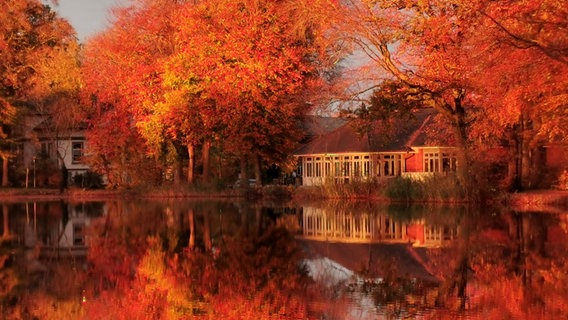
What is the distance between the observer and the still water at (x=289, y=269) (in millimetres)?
11781

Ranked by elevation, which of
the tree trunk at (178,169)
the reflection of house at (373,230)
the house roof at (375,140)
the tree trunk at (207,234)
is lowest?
the reflection of house at (373,230)

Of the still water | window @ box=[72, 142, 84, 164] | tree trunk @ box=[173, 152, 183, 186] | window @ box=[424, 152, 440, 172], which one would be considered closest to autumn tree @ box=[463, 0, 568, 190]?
the still water

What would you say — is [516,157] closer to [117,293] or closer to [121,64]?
[121,64]

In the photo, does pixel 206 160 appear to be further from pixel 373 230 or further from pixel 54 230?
pixel 373 230

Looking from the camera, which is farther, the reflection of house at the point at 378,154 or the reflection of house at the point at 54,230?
the reflection of house at the point at 378,154

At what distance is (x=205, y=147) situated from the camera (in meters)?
55.2

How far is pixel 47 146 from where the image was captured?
69.6 metres

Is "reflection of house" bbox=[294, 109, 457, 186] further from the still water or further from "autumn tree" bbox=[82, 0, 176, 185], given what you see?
the still water

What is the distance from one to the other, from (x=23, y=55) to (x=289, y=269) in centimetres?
5431

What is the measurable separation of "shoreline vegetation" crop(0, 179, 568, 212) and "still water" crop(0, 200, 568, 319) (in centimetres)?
966

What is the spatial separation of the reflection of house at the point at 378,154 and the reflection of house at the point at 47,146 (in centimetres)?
1948

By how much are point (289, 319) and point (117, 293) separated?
3709mm

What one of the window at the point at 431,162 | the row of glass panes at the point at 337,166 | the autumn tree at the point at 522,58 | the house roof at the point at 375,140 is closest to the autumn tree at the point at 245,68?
the house roof at the point at 375,140

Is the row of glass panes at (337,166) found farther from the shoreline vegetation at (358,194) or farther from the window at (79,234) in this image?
the window at (79,234)
